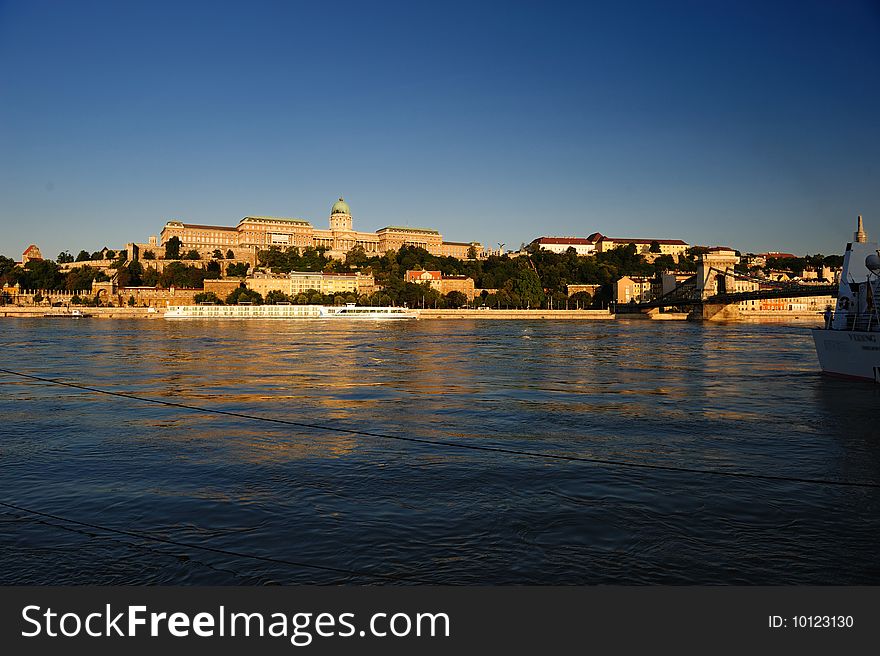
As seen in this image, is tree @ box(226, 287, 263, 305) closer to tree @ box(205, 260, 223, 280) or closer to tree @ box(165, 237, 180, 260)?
tree @ box(205, 260, 223, 280)

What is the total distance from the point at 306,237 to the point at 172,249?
70.1 feet

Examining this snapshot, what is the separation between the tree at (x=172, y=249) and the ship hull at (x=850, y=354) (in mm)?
102704

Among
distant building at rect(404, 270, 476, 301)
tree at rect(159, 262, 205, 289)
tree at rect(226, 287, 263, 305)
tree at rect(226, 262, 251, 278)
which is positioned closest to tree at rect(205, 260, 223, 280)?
tree at rect(226, 262, 251, 278)

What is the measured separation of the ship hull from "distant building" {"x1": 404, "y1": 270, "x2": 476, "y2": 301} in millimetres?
83805

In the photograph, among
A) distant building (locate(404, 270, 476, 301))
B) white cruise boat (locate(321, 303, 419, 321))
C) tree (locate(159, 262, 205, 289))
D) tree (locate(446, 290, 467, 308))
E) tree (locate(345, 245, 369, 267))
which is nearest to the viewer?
white cruise boat (locate(321, 303, 419, 321))

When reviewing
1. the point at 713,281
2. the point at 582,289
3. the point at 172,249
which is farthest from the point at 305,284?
the point at 713,281

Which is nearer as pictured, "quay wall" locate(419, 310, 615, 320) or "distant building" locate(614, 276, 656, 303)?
"quay wall" locate(419, 310, 615, 320)

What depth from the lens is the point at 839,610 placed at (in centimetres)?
335

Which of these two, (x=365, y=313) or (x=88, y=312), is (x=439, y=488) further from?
(x=88, y=312)

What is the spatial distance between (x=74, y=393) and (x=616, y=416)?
33.8 ft

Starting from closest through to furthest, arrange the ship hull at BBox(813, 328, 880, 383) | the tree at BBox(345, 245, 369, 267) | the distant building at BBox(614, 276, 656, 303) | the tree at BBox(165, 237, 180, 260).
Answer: the ship hull at BBox(813, 328, 880, 383) → the distant building at BBox(614, 276, 656, 303) → the tree at BBox(165, 237, 180, 260) → the tree at BBox(345, 245, 369, 267)

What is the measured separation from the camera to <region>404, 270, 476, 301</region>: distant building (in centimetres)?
10256

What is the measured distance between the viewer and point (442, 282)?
4077 inches

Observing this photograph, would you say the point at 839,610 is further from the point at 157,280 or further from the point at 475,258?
the point at 475,258
